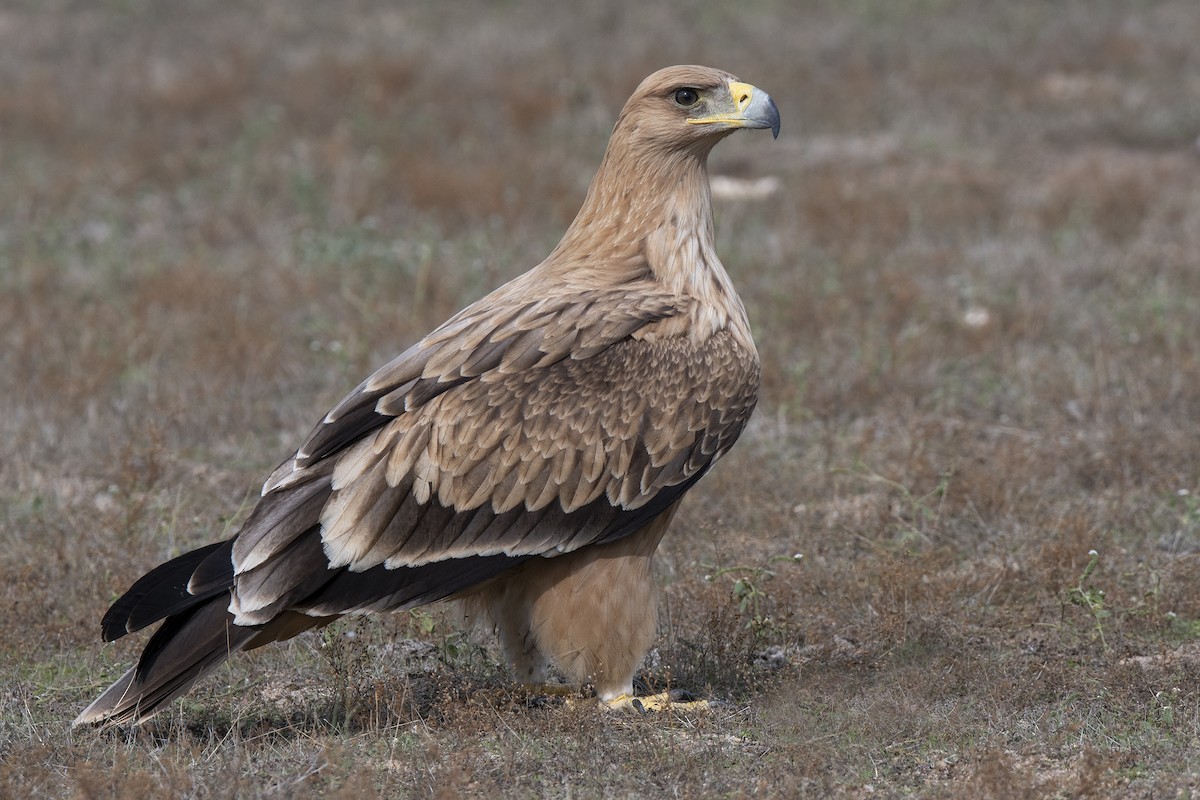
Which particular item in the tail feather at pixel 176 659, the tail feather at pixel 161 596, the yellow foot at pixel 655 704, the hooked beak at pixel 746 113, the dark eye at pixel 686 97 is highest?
the dark eye at pixel 686 97

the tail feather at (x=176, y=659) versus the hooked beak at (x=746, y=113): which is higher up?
the hooked beak at (x=746, y=113)

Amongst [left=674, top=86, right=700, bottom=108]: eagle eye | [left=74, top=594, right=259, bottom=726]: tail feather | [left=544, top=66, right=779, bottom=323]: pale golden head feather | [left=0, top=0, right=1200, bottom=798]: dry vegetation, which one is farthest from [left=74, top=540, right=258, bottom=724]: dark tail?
[left=674, top=86, right=700, bottom=108]: eagle eye

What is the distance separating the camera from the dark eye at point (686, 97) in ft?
18.0

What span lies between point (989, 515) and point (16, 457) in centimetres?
462

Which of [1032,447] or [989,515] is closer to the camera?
[989,515]

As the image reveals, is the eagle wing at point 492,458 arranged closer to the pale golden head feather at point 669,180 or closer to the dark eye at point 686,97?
the pale golden head feather at point 669,180

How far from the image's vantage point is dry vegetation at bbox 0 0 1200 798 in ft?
16.1

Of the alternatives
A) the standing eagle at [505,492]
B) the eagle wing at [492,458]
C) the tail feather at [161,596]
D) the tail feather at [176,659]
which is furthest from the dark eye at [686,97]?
the tail feather at [176,659]

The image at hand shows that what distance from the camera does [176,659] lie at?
471 centimetres

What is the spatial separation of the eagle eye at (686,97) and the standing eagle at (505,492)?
618mm

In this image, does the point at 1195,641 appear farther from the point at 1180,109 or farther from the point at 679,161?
the point at 1180,109

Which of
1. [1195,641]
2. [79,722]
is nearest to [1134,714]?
Answer: [1195,641]

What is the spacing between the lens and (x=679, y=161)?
5.56 meters

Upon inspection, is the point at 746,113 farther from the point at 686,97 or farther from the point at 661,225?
the point at 661,225
